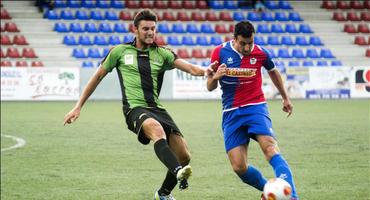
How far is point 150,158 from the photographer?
12023mm

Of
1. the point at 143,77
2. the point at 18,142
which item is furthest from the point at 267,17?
the point at 143,77

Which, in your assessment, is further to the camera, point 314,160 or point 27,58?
point 27,58

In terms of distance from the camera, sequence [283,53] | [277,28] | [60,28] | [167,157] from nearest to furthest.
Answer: [167,157]
[60,28]
[283,53]
[277,28]

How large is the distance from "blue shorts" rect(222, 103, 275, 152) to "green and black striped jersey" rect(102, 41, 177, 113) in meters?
0.84

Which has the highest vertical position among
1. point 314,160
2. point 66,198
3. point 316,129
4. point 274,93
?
point 66,198

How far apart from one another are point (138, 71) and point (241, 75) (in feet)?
3.63

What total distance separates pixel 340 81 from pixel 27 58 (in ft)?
48.0

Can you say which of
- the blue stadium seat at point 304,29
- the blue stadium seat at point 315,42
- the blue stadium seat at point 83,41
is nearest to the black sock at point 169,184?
the blue stadium seat at point 83,41

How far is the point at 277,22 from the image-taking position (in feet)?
127

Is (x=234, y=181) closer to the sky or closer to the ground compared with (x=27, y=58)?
closer to the sky

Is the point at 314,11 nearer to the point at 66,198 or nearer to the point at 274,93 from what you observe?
the point at 274,93

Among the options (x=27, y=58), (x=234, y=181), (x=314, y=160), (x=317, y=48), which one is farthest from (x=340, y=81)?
(x=234, y=181)

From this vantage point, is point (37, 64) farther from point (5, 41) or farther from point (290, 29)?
point (290, 29)

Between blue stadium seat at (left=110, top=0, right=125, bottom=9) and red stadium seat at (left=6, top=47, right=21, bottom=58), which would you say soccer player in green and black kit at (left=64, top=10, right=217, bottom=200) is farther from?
blue stadium seat at (left=110, top=0, right=125, bottom=9)
